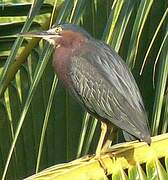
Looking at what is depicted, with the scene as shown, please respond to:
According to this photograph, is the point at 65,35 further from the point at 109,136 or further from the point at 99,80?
the point at 109,136

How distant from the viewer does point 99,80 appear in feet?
6.77

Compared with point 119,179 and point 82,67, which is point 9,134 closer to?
point 82,67

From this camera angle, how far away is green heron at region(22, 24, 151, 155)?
1966mm

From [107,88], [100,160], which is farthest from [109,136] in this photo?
[100,160]

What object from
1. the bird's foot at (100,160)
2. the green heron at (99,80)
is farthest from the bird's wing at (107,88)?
the bird's foot at (100,160)

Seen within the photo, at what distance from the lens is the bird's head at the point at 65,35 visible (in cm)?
214

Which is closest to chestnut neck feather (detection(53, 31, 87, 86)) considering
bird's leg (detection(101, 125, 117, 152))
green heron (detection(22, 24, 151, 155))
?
green heron (detection(22, 24, 151, 155))

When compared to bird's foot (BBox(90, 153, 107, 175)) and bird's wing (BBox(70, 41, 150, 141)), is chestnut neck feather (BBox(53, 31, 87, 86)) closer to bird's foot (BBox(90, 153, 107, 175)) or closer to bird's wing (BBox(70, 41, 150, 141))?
bird's wing (BBox(70, 41, 150, 141))

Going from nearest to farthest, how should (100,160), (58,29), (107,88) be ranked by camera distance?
(100,160)
(107,88)
(58,29)

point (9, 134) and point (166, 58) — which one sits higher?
point (166, 58)

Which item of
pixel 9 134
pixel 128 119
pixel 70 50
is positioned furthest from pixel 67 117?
pixel 128 119

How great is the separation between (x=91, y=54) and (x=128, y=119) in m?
0.26

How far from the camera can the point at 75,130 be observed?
9.00 ft

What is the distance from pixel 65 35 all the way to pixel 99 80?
0.22 meters
